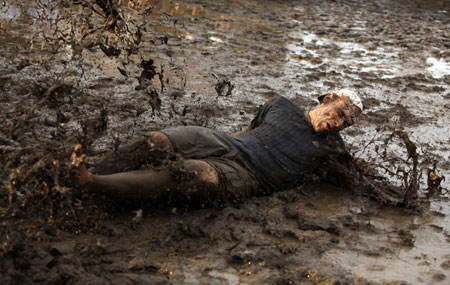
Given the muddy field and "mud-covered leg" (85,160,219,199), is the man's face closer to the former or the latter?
the muddy field

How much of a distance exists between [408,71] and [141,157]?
251 inches

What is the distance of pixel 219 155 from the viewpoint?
4203 mm

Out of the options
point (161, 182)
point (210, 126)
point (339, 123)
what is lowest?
point (210, 126)

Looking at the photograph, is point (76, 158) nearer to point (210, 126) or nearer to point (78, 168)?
point (78, 168)

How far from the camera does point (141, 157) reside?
13.0 feet

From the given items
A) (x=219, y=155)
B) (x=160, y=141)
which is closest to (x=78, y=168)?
(x=160, y=141)

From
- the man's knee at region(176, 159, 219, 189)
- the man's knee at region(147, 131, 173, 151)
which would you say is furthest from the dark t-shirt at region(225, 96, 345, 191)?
the man's knee at region(147, 131, 173, 151)

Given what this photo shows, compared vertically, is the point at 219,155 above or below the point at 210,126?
above

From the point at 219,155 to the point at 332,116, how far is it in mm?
1010

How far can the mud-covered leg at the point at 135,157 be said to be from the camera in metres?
3.94

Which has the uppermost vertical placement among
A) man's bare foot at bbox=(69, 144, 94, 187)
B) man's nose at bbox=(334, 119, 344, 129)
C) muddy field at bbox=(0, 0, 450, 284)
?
man's nose at bbox=(334, 119, 344, 129)

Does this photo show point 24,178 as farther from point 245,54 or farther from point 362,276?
point 245,54

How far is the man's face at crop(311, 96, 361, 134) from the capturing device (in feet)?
14.9

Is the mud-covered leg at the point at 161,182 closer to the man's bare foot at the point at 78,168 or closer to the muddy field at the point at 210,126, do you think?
the man's bare foot at the point at 78,168
